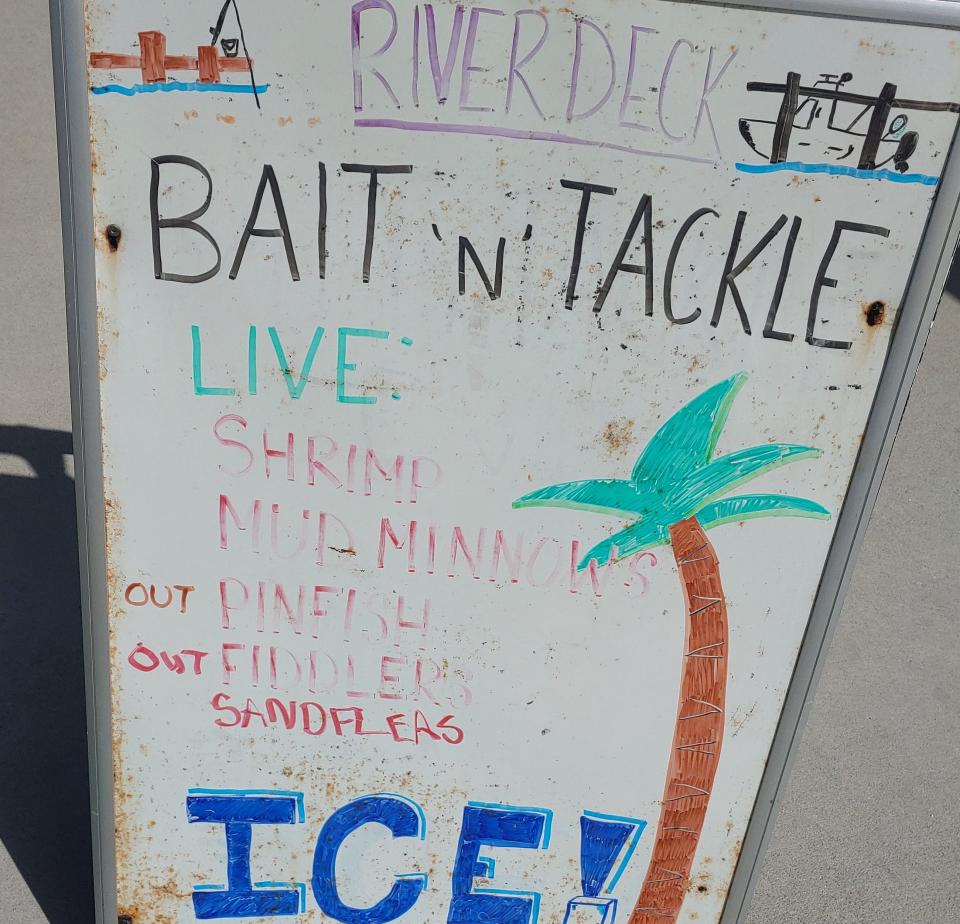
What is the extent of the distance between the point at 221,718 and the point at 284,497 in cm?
49

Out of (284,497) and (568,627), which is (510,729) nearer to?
(568,627)

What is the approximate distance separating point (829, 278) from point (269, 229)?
88cm

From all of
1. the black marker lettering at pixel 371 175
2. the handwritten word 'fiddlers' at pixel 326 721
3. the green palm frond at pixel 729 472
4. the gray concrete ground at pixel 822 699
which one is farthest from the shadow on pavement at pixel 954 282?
the black marker lettering at pixel 371 175

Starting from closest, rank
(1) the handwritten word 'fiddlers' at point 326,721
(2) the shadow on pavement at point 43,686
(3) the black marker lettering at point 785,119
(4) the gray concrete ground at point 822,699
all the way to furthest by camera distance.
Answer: (3) the black marker lettering at point 785,119
(1) the handwritten word 'fiddlers' at point 326,721
(2) the shadow on pavement at point 43,686
(4) the gray concrete ground at point 822,699

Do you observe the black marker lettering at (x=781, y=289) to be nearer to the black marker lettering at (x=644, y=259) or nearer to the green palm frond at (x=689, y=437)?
the green palm frond at (x=689, y=437)

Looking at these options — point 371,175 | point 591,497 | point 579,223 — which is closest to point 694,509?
point 591,497

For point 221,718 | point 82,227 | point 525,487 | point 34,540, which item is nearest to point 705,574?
point 525,487

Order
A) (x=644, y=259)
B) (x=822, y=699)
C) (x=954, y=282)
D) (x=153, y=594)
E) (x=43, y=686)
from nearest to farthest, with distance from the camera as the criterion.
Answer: (x=644, y=259), (x=153, y=594), (x=43, y=686), (x=822, y=699), (x=954, y=282)

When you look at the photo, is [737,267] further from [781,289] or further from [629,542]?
[629,542]

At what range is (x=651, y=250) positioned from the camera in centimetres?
174

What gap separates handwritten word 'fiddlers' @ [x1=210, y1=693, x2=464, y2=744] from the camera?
213 cm

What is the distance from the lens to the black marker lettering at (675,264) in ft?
5.64

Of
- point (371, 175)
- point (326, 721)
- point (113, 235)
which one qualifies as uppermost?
point (371, 175)

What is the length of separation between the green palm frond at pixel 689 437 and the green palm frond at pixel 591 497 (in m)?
0.03
